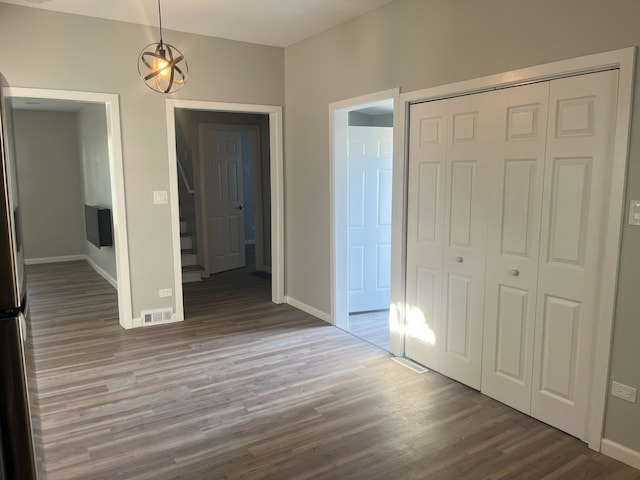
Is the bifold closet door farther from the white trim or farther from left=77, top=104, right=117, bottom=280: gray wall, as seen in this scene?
left=77, top=104, right=117, bottom=280: gray wall

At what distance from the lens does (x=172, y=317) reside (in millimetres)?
4871

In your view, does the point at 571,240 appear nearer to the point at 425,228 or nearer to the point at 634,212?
the point at 634,212

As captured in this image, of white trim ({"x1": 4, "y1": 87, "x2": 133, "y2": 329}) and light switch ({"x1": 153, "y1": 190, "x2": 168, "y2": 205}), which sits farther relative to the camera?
light switch ({"x1": 153, "y1": 190, "x2": 168, "y2": 205})

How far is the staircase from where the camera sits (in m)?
6.73

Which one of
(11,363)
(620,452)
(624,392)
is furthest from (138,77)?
(620,452)

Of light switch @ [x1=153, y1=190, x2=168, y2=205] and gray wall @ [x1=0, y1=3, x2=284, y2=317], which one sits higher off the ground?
gray wall @ [x1=0, y1=3, x2=284, y2=317]

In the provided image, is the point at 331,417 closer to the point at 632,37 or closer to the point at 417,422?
the point at 417,422

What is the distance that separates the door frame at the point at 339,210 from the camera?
4512mm

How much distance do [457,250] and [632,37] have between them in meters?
1.61

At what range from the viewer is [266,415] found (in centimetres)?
300

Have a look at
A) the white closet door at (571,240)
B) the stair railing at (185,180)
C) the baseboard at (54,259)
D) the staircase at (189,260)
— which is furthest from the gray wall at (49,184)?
the white closet door at (571,240)

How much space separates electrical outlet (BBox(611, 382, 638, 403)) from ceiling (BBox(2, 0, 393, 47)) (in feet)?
10.3

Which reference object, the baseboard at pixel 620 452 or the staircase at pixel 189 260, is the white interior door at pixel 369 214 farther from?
the baseboard at pixel 620 452

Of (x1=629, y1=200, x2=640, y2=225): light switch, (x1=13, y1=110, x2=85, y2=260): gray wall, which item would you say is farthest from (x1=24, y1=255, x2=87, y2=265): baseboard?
(x1=629, y1=200, x2=640, y2=225): light switch
